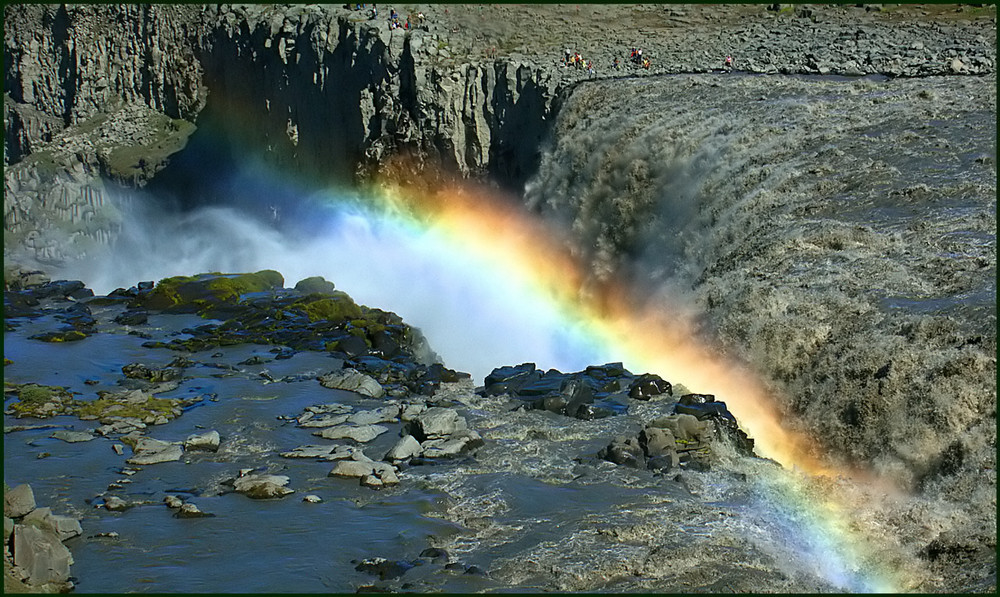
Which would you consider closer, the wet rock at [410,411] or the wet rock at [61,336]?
the wet rock at [410,411]

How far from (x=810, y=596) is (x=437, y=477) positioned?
6.67 metres

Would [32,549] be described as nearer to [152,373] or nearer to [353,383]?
[353,383]

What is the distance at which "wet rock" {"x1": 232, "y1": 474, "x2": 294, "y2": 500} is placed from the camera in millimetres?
16312

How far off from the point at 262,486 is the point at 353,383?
23.9 ft

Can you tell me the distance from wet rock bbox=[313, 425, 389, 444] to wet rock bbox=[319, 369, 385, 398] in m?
2.89

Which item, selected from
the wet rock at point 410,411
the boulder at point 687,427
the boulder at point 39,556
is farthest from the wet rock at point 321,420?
the boulder at point 39,556

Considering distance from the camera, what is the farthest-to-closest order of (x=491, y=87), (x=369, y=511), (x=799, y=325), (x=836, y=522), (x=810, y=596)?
(x=491, y=87)
(x=799, y=325)
(x=369, y=511)
(x=836, y=522)
(x=810, y=596)

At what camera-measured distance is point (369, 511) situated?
15.6 meters

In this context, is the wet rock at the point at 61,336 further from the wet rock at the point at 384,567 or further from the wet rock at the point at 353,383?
the wet rock at the point at 384,567

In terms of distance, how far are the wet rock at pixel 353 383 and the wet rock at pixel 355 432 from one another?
2.89 m

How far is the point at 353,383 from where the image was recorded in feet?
77.6

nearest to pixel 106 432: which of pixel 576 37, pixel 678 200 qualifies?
pixel 678 200

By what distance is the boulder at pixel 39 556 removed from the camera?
41.9 feet

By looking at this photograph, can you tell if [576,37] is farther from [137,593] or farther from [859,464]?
[137,593]
